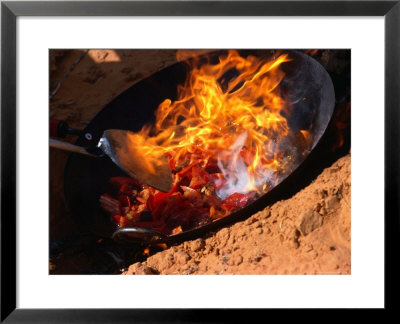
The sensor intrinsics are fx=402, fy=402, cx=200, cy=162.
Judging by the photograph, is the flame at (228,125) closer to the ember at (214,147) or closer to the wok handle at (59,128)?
the ember at (214,147)

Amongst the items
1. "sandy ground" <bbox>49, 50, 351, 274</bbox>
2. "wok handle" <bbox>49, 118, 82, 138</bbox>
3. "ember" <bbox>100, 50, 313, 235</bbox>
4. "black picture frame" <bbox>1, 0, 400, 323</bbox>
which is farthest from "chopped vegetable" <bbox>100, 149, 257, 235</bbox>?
"black picture frame" <bbox>1, 0, 400, 323</bbox>

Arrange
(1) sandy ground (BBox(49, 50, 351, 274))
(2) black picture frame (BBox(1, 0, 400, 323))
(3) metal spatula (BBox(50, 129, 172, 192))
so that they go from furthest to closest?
(3) metal spatula (BBox(50, 129, 172, 192)) < (1) sandy ground (BBox(49, 50, 351, 274)) < (2) black picture frame (BBox(1, 0, 400, 323))

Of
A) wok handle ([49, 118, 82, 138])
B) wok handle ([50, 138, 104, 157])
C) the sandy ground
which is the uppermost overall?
wok handle ([49, 118, 82, 138])

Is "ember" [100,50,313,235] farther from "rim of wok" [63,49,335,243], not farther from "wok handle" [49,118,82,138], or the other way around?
"wok handle" [49,118,82,138]

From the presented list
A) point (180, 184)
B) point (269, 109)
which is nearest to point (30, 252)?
point (180, 184)

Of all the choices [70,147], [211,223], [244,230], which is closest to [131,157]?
[70,147]
